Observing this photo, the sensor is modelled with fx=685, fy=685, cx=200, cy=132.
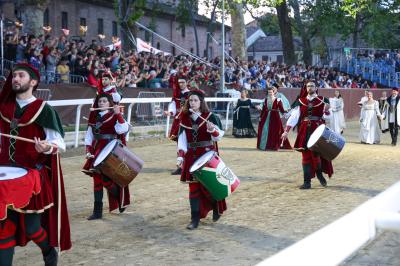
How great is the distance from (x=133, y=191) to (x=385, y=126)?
1473 centimetres

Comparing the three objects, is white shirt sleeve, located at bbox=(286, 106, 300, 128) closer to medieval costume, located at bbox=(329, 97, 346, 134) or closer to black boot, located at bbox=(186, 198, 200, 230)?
black boot, located at bbox=(186, 198, 200, 230)

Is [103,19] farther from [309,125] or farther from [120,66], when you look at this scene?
[309,125]

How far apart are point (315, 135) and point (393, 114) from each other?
10996 mm

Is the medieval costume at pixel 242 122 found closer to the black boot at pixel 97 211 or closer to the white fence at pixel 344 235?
the black boot at pixel 97 211

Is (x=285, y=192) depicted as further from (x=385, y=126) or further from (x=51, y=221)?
(x=385, y=126)

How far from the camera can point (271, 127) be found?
1770cm

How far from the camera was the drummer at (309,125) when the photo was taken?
416 inches

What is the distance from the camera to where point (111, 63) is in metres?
19.4

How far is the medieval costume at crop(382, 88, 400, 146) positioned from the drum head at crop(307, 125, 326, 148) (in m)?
9.84

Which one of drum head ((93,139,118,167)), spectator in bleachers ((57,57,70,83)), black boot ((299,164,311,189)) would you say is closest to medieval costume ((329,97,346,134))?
spectator in bleachers ((57,57,70,83))

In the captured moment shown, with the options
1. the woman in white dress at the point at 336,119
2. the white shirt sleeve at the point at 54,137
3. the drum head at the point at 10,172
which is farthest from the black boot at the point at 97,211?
the woman in white dress at the point at 336,119

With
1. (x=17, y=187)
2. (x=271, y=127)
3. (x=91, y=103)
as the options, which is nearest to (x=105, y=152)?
(x=17, y=187)

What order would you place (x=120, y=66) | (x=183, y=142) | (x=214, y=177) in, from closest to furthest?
(x=214, y=177) < (x=183, y=142) < (x=120, y=66)

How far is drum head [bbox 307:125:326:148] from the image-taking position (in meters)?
10.2
